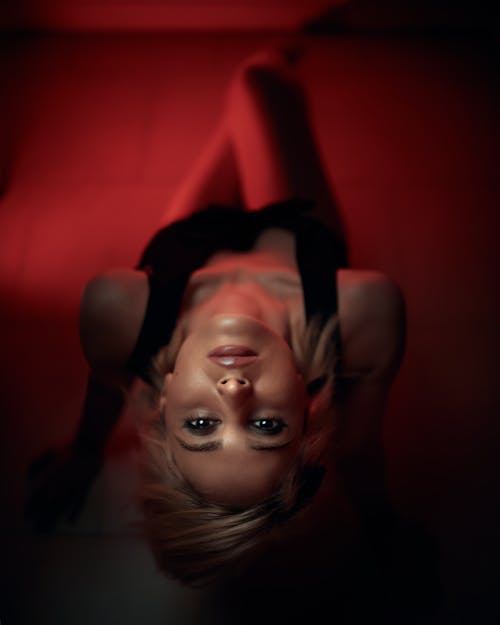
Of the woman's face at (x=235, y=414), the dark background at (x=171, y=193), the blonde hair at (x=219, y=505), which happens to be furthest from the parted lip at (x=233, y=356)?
the dark background at (x=171, y=193)

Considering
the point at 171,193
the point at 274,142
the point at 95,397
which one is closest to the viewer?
the point at 95,397

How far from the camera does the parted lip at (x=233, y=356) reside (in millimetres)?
583

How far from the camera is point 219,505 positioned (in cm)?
61

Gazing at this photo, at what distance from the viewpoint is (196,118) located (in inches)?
46.4

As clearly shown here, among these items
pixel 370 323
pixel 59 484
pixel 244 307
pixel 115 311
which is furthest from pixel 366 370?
pixel 59 484

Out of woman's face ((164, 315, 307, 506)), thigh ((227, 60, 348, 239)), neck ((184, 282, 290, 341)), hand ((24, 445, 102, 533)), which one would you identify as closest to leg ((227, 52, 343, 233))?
thigh ((227, 60, 348, 239))

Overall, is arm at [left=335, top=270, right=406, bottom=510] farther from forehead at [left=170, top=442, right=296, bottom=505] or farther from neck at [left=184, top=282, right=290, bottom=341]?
forehead at [left=170, top=442, right=296, bottom=505]

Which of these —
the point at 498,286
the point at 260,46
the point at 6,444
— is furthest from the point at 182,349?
the point at 260,46

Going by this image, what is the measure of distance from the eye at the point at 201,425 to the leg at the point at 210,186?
16.7 inches

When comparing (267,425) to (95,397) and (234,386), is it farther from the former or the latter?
(95,397)

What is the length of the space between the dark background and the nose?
12.8 inches

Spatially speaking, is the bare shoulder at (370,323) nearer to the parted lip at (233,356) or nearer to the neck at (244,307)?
the neck at (244,307)

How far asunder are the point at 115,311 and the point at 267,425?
0.28 metres

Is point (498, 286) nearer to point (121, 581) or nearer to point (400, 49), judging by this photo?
point (400, 49)
